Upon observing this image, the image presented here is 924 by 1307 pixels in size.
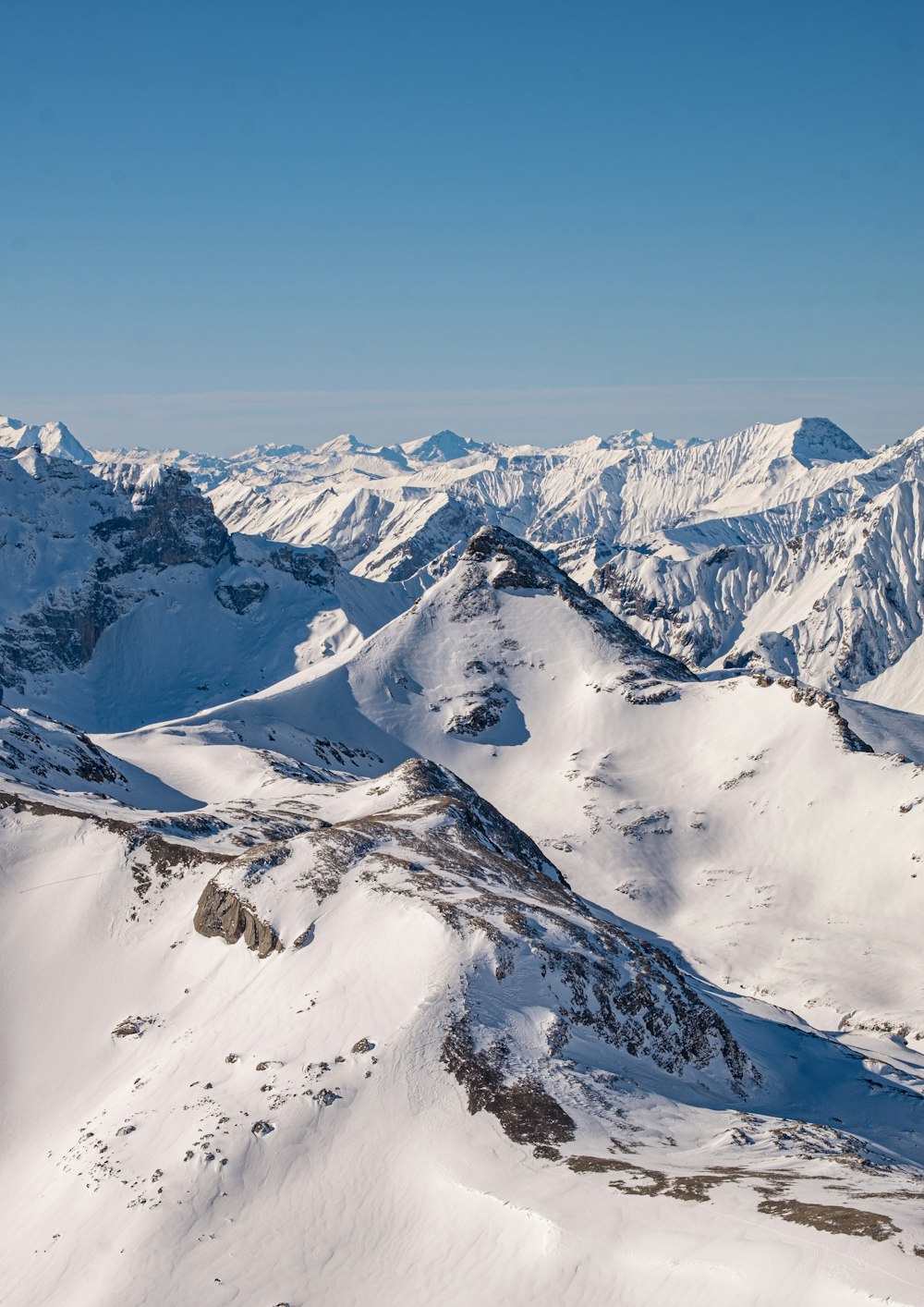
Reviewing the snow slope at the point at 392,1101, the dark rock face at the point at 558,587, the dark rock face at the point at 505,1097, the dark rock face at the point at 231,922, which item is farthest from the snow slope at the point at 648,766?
the dark rock face at the point at 231,922

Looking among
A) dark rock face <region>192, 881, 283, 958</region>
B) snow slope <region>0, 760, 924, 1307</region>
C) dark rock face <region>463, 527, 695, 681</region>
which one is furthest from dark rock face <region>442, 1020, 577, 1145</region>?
dark rock face <region>463, 527, 695, 681</region>

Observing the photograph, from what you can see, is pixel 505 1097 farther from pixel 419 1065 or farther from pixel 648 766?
pixel 648 766

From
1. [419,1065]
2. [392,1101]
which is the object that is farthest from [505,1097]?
[392,1101]

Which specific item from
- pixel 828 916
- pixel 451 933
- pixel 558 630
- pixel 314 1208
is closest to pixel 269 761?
pixel 558 630

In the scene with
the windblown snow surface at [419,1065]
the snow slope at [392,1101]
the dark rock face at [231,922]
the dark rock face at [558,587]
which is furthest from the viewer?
the dark rock face at [558,587]

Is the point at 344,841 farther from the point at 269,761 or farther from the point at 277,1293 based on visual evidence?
the point at 269,761

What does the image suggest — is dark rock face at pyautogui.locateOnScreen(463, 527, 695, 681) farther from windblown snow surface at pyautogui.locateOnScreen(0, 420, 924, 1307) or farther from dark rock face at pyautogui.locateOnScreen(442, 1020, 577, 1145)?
dark rock face at pyautogui.locateOnScreen(442, 1020, 577, 1145)

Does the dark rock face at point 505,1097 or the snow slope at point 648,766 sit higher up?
the dark rock face at point 505,1097

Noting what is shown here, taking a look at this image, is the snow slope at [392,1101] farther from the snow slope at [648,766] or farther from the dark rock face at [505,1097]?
the snow slope at [648,766]

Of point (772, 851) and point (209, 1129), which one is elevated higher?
point (209, 1129)
